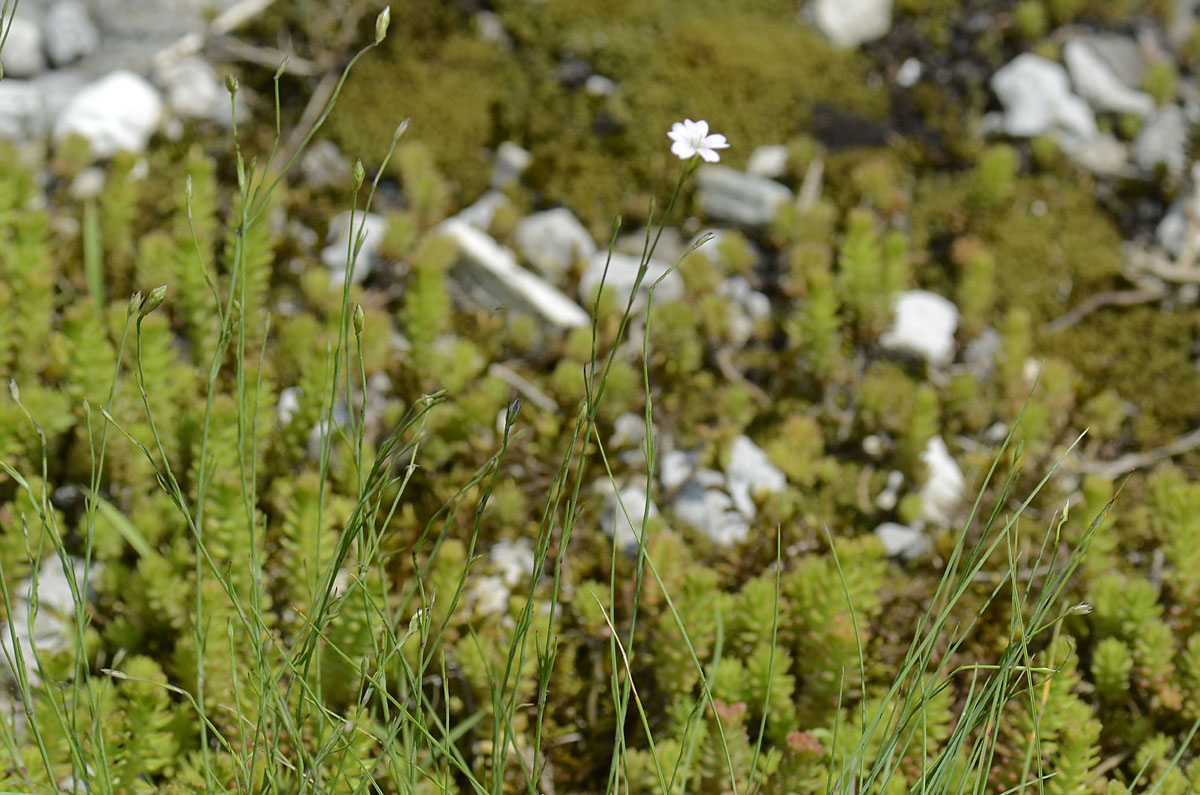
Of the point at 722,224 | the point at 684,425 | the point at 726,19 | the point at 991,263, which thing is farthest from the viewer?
the point at 726,19

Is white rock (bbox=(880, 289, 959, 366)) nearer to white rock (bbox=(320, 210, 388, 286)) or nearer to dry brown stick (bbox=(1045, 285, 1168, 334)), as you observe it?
dry brown stick (bbox=(1045, 285, 1168, 334))

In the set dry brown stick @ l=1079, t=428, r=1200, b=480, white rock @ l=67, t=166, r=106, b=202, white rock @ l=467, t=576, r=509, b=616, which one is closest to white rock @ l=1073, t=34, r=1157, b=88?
dry brown stick @ l=1079, t=428, r=1200, b=480

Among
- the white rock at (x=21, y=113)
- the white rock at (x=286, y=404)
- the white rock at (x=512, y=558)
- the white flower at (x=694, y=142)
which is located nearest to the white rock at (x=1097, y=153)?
the white rock at (x=512, y=558)

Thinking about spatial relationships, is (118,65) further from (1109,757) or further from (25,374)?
(1109,757)

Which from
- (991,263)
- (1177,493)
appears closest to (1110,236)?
(991,263)

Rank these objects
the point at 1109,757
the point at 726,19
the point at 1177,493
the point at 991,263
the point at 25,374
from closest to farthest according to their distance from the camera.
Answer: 1. the point at 1109,757
2. the point at 1177,493
3. the point at 25,374
4. the point at 991,263
5. the point at 726,19

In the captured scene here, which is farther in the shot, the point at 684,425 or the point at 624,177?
the point at 624,177
